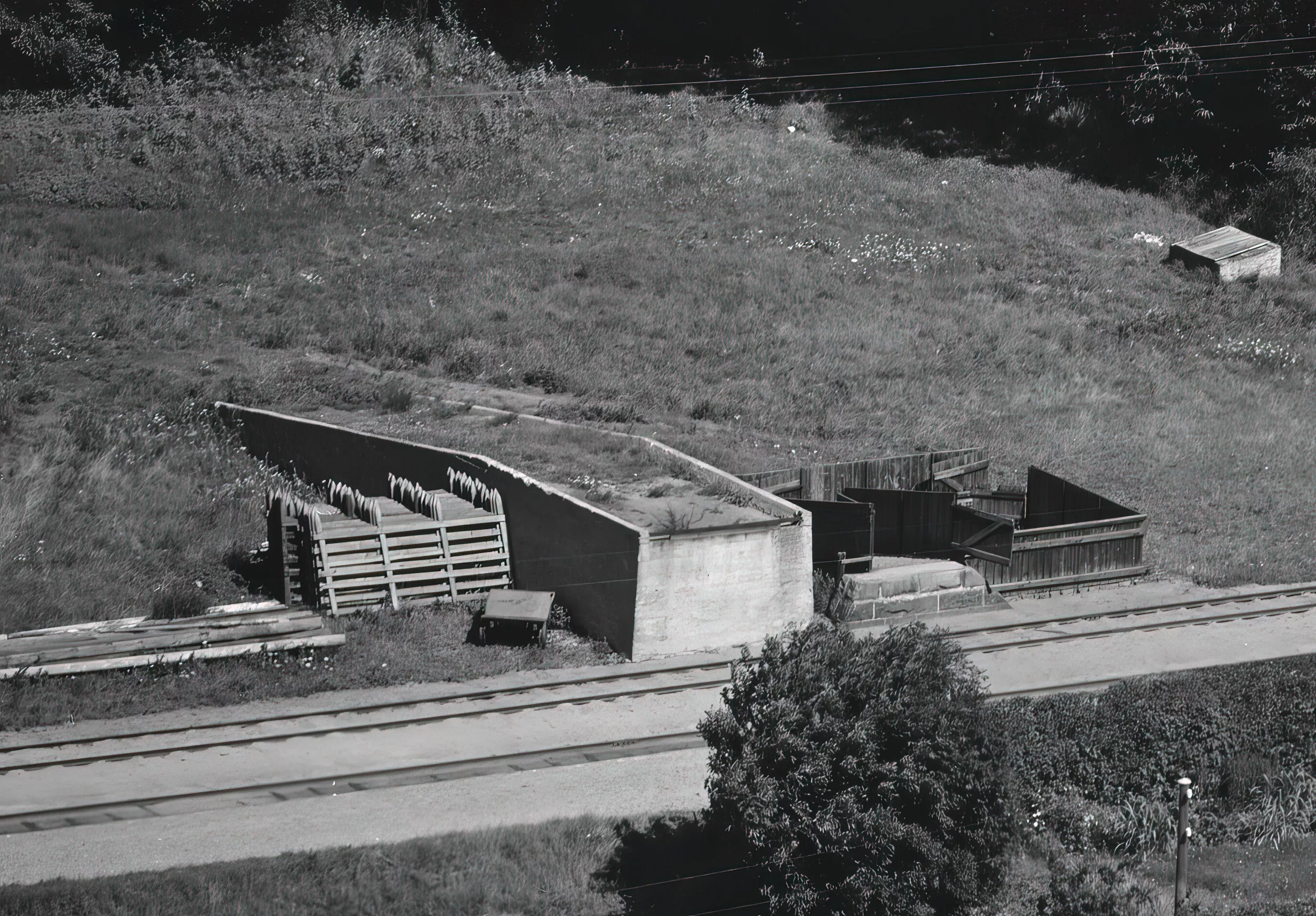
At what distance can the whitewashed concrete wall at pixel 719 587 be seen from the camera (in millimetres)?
16344

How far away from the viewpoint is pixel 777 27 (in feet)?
164

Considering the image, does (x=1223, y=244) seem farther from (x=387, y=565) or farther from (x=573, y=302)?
(x=387, y=565)

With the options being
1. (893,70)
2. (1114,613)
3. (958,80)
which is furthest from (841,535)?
(893,70)

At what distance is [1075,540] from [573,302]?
14944mm

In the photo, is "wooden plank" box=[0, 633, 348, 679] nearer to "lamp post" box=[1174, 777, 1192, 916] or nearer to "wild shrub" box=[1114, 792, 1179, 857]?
"wild shrub" box=[1114, 792, 1179, 857]

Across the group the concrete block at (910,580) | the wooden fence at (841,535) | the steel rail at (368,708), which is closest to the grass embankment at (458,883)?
the steel rail at (368,708)

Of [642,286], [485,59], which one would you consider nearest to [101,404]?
[642,286]

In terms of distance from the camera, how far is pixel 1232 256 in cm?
3484

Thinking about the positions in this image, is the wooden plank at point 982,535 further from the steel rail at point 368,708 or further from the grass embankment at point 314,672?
the grass embankment at point 314,672

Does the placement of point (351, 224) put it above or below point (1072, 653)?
above

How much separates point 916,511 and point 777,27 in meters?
34.8

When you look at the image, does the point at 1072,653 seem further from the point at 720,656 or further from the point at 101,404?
the point at 101,404

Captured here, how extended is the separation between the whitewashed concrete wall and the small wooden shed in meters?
22.7

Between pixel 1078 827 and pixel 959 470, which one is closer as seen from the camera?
pixel 1078 827
